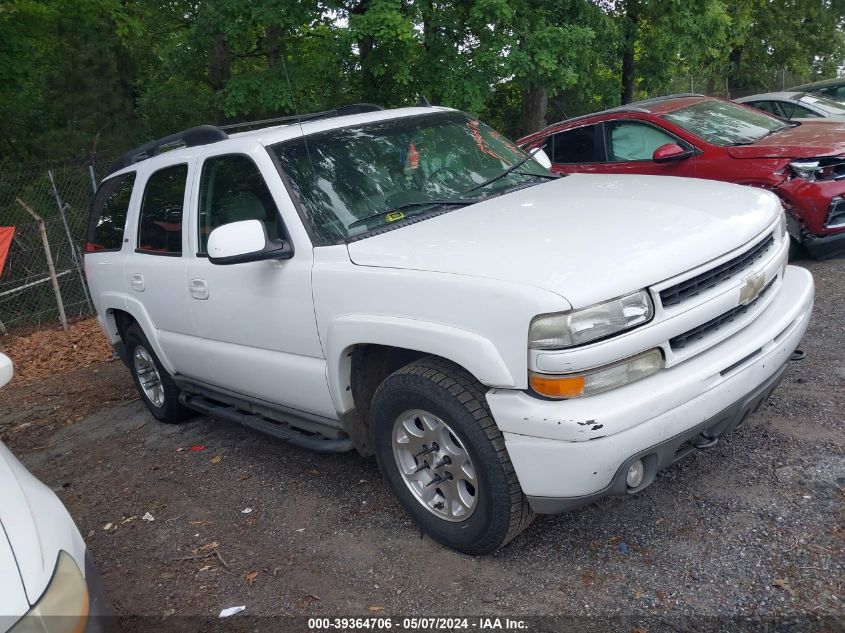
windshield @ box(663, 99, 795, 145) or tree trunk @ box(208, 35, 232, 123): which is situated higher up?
tree trunk @ box(208, 35, 232, 123)

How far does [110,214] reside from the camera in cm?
571

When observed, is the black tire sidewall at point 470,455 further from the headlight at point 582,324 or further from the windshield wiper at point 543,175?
the windshield wiper at point 543,175

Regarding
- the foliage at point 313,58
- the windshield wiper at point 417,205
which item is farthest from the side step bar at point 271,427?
the foliage at point 313,58

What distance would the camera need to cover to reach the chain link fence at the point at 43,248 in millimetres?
10586

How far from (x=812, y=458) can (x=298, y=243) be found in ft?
8.94

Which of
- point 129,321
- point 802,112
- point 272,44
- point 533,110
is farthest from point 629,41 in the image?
point 129,321

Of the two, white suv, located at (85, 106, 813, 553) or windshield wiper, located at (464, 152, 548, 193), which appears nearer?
white suv, located at (85, 106, 813, 553)

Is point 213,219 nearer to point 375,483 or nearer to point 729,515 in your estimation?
point 375,483

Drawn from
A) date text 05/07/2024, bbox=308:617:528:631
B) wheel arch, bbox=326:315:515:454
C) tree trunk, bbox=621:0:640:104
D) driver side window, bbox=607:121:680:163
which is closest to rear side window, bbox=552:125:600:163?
driver side window, bbox=607:121:680:163

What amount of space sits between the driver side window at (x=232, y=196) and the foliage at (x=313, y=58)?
8.49 feet

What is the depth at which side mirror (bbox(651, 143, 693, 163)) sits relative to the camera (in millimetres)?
7273

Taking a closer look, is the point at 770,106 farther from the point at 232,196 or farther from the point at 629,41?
the point at 232,196

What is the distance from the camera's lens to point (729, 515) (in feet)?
11.0

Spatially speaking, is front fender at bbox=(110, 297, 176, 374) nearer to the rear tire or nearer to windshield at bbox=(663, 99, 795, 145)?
the rear tire
